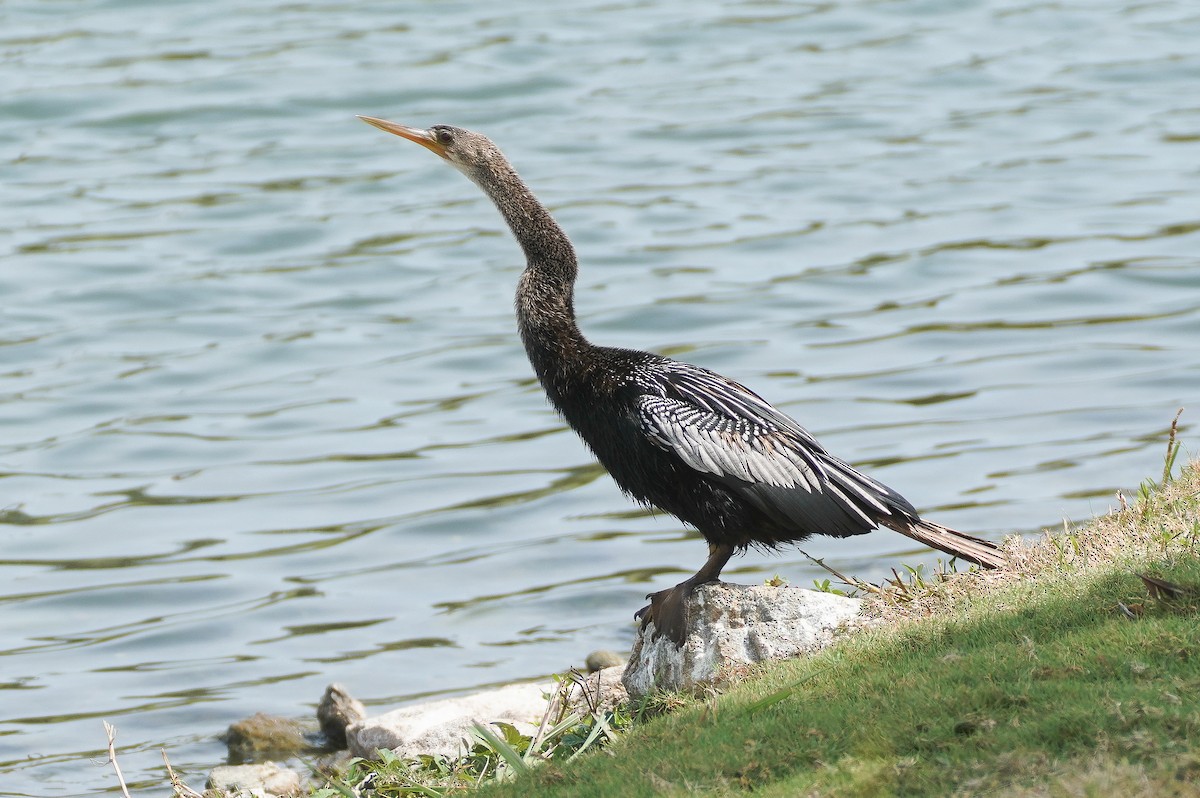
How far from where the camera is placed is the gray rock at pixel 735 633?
16.9 feet

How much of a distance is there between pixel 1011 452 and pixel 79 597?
5.36 m

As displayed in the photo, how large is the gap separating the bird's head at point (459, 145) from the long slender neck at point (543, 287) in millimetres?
52

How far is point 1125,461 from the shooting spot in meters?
9.07

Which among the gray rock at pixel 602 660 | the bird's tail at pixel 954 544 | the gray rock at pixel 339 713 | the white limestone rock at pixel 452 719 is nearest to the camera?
the bird's tail at pixel 954 544

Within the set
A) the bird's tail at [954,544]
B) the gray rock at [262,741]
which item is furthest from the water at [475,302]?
the bird's tail at [954,544]

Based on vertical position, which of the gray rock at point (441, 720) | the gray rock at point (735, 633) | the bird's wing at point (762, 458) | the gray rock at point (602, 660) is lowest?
the gray rock at point (602, 660)

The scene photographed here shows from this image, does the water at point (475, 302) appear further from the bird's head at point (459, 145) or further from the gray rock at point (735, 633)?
the bird's head at point (459, 145)

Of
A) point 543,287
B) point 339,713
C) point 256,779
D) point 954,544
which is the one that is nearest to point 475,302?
point 339,713

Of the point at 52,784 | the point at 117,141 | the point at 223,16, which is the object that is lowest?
the point at 52,784

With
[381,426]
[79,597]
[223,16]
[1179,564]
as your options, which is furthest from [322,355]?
[223,16]

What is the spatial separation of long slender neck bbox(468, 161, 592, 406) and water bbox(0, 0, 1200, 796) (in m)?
2.18

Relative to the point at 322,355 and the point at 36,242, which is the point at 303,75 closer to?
the point at 36,242

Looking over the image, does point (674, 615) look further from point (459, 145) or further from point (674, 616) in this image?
point (459, 145)

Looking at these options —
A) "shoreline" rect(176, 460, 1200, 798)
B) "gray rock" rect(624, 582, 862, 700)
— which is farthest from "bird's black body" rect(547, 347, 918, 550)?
"shoreline" rect(176, 460, 1200, 798)
